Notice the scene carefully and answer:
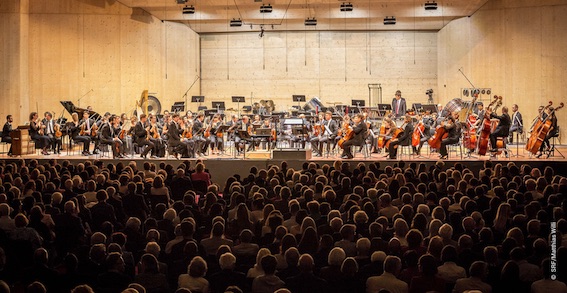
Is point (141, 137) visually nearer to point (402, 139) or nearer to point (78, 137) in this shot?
point (78, 137)

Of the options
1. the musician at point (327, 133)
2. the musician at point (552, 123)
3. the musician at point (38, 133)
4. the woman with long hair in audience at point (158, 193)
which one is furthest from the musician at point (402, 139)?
the musician at point (38, 133)

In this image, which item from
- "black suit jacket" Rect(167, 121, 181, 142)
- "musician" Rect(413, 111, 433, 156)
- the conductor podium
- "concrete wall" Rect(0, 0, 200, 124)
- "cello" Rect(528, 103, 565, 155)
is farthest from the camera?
"concrete wall" Rect(0, 0, 200, 124)

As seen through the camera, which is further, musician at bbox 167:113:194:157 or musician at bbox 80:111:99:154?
musician at bbox 80:111:99:154

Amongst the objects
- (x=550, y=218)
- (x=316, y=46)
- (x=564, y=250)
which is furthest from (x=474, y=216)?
(x=316, y=46)

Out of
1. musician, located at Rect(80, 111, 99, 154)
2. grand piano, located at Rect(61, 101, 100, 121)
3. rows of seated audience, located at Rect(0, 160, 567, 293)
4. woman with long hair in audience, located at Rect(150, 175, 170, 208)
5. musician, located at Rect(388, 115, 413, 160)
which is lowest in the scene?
rows of seated audience, located at Rect(0, 160, 567, 293)

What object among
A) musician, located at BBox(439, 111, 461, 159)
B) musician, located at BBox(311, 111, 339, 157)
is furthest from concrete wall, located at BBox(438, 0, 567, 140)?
musician, located at BBox(311, 111, 339, 157)

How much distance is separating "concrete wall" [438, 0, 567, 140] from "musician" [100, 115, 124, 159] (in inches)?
598

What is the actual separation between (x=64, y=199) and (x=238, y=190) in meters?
2.89

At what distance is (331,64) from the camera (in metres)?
31.8

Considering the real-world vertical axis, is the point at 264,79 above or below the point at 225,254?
above

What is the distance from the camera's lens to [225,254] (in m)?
6.64

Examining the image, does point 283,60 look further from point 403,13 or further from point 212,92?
point 403,13

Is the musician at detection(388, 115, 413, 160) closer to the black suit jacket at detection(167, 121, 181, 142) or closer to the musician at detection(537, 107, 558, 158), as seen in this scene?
the musician at detection(537, 107, 558, 158)

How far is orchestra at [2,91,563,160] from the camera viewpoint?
18.0 meters
